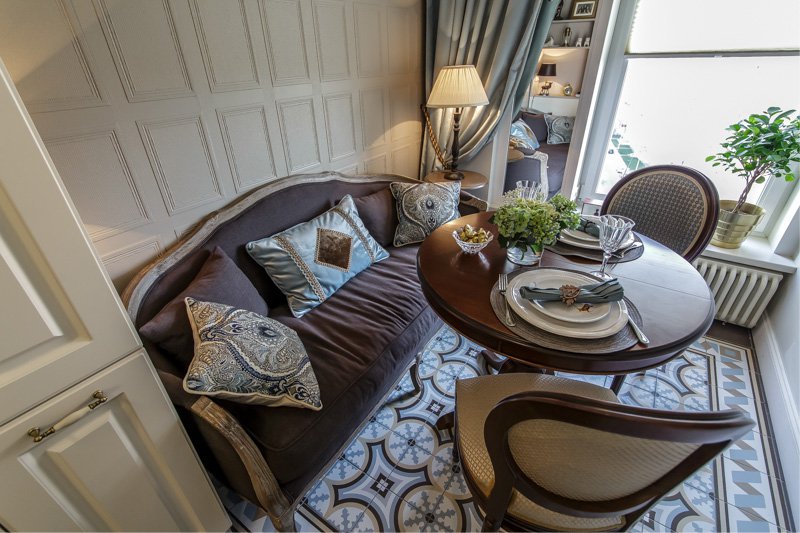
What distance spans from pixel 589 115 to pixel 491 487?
243 centimetres

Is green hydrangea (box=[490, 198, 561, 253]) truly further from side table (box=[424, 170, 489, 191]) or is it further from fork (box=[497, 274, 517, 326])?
side table (box=[424, 170, 489, 191])

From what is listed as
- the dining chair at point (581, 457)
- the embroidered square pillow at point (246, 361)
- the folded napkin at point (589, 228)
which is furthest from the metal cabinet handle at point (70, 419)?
the folded napkin at point (589, 228)

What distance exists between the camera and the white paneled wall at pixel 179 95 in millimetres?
1131

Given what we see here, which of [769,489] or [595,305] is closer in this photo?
[595,305]

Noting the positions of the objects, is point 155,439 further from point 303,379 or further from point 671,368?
point 671,368

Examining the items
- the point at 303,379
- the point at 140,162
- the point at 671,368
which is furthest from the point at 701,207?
the point at 140,162

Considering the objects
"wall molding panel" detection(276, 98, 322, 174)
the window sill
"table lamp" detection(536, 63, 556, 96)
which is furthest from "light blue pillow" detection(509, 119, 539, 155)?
"wall molding panel" detection(276, 98, 322, 174)

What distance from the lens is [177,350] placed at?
114 centimetres

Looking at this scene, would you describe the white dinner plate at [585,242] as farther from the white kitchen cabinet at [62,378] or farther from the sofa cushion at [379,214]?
the white kitchen cabinet at [62,378]

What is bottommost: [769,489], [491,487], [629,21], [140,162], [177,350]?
[769,489]

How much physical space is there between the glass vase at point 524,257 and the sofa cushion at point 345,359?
50cm

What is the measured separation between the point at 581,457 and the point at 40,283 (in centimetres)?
110

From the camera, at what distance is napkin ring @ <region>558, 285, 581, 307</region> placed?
3.49 ft

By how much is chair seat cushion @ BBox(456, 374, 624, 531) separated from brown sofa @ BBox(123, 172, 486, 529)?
38cm
